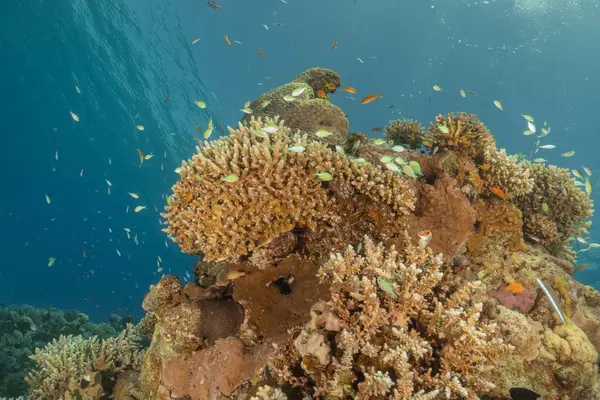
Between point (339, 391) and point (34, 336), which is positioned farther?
point (34, 336)

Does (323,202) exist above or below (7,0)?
below

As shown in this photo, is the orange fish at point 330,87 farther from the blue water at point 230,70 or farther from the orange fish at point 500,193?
the blue water at point 230,70

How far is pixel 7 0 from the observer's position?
30.4m

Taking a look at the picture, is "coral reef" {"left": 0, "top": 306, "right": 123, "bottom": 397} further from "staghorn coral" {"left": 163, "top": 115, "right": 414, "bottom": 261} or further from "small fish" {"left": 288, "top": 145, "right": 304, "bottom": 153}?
"small fish" {"left": 288, "top": 145, "right": 304, "bottom": 153}

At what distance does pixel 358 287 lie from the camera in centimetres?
349

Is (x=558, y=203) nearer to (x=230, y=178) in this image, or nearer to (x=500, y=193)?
(x=500, y=193)

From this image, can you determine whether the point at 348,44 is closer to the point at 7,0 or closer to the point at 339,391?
the point at 7,0

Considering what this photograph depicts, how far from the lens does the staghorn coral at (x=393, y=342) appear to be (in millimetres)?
2945

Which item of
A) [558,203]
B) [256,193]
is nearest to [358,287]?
[256,193]

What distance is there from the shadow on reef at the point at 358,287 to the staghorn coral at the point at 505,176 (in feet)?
0.10

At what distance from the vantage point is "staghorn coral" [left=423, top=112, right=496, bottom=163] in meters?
5.58

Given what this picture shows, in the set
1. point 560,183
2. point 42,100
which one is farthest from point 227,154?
point 42,100

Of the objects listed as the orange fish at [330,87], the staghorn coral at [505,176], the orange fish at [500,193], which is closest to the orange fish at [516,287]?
the orange fish at [500,193]

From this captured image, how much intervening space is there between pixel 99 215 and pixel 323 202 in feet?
347
